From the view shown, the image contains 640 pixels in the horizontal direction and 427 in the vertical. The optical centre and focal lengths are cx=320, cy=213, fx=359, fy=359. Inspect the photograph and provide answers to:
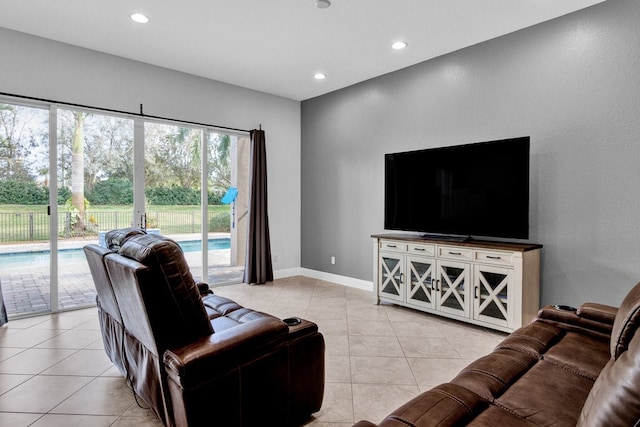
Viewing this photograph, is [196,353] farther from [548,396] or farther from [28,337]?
[28,337]

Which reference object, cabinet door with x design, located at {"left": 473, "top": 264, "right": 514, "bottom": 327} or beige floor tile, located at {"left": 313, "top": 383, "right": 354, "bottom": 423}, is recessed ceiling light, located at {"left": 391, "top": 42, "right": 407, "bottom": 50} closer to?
cabinet door with x design, located at {"left": 473, "top": 264, "right": 514, "bottom": 327}

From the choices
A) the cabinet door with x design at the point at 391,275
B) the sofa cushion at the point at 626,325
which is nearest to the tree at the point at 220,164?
the cabinet door with x design at the point at 391,275

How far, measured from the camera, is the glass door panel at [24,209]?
3680 mm

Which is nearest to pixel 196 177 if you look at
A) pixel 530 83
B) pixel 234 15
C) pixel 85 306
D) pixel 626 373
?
pixel 85 306

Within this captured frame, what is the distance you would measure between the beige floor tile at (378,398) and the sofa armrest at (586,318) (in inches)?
37.2

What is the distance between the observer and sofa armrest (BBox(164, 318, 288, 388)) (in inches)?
58.0

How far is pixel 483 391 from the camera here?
1369 millimetres

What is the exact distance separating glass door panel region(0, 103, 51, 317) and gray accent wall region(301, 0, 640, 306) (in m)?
4.03

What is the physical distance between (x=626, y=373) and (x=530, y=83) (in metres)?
3.37

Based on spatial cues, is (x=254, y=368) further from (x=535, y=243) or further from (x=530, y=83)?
(x=530, y=83)

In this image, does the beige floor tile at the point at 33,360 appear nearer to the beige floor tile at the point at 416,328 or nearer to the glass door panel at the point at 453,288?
the beige floor tile at the point at 416,328

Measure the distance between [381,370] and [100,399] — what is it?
1851mm

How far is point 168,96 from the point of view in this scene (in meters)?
4.60

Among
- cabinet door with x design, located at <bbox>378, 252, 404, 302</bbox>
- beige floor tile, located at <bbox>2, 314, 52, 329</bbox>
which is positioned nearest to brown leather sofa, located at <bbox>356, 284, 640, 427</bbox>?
cabinet door with x design, located at <bbox>378, 252, 404, 302</bbox>
